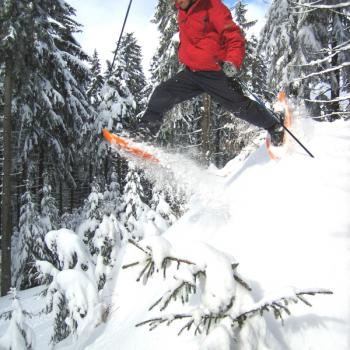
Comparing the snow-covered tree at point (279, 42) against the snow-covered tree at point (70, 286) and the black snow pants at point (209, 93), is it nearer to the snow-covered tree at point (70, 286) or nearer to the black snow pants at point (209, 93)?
the black snow pants at point (209, 93)

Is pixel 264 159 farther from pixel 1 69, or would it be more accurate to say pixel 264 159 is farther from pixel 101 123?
pixel 101 123

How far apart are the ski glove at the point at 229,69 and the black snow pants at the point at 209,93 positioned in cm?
14

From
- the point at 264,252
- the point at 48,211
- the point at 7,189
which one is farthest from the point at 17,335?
the point at 48,211

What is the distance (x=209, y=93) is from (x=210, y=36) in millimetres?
572

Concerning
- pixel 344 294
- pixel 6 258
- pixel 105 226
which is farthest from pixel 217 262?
pixel 6 258

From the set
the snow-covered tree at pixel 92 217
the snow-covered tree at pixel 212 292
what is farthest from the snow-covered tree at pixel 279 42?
the snow-covered tree at pixel 212 292

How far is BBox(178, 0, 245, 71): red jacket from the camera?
3.54 metres

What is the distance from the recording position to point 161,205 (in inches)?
510

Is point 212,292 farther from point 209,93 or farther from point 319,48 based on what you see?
point 319,48

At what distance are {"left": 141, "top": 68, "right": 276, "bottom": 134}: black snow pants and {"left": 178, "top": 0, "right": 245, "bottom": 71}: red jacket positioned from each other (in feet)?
0.42

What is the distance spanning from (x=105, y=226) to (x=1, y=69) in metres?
11.2

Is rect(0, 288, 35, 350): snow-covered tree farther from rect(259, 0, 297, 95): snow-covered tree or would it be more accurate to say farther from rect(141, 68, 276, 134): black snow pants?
rect(259, 0, 297, 95): snow-covered tree

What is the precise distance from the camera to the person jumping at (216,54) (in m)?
3.54

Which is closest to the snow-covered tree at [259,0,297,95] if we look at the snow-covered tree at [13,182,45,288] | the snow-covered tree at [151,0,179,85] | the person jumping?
the snow-covered tree at [151,0,179,85]
